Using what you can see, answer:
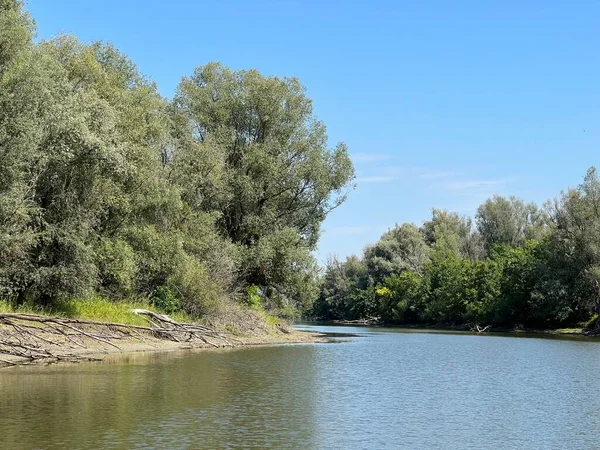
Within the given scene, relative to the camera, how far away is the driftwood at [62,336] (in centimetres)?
3136

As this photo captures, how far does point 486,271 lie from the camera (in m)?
109

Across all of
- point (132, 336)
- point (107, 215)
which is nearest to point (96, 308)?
point (132, 336)

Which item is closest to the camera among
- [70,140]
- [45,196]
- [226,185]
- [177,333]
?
[70,140]

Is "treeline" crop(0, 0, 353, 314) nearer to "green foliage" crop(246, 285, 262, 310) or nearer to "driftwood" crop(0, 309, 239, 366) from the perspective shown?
"green foliage" crop(246, 285, 262, 310)

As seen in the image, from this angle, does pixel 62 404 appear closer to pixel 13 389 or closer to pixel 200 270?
pixel 13 389

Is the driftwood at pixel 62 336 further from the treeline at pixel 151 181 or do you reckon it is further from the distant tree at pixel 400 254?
the distant tree at pixel 400 254

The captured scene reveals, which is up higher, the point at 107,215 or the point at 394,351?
the point at 107,215

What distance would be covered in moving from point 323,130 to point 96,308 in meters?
29.6

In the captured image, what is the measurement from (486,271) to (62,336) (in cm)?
8379

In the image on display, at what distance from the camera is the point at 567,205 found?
86062 mm

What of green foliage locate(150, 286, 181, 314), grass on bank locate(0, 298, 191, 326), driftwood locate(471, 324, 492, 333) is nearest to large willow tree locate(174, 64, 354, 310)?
green foliage locate(150, 286, 181, 314)

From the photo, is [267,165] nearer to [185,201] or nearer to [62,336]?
[185,201]

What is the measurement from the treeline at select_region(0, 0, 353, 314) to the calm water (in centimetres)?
735

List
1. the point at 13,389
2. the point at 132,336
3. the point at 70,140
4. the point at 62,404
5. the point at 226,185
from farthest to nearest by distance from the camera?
the point at 226,185, the point at 132,336, the point at 70,140, the point at 13,389, the point at 62,404
